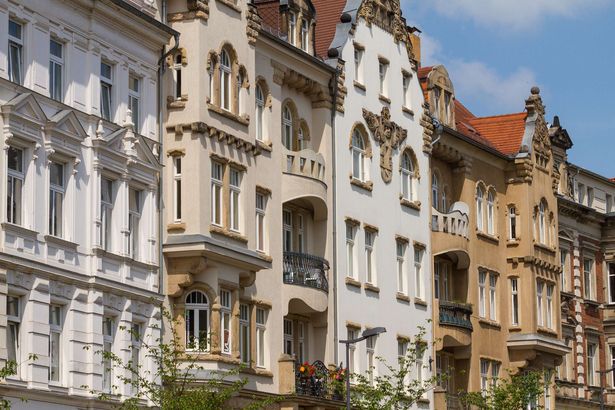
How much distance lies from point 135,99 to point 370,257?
16514 millimetres

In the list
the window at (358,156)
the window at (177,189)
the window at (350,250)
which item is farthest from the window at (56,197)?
the window at (358,156)

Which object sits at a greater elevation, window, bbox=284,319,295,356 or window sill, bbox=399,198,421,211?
window sill, bbox=399,198,421,211

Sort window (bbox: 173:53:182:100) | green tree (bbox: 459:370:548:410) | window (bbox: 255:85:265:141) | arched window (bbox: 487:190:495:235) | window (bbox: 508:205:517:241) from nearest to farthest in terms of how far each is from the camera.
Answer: window (bbox: 173:53:182:100) → window (bbox: 255:85:265:141) → green tree (bbox: 459:370:548:410) → arched window (bbox: 487:190:495:235) → window (bbox: 508:205:517:241)

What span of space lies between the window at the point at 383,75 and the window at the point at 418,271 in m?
5.95

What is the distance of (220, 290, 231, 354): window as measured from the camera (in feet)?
164

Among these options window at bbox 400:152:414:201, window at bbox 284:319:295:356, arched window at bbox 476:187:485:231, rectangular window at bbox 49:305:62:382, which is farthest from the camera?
arched window at bbox 476:187:485:231

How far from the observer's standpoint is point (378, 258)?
6238 cm

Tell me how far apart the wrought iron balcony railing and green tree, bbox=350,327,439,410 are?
10.7 ft

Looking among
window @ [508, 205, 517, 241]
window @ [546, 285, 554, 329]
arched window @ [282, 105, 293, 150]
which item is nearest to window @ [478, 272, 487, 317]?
window @ [508, 205, 517, 241]

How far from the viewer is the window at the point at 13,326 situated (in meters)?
41.6

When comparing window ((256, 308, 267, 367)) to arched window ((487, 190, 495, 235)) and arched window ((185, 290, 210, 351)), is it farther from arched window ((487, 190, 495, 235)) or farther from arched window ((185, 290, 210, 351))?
arched window ((487, 190, 495, 235))

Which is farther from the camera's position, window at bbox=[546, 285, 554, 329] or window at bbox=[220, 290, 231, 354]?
window at bbox=[546, 285, 554, 329]

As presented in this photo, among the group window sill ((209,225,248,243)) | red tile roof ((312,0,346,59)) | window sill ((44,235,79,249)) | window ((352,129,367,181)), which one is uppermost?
red tile roof ((312,0,346,59))

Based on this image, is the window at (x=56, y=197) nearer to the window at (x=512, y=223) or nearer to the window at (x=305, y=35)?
the window at (x=305, y=35)
